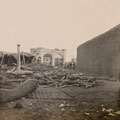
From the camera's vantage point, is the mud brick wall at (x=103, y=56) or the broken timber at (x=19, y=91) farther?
the mud brick wall at (x=103, y=56)

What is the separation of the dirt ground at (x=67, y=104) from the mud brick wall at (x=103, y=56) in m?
0.15

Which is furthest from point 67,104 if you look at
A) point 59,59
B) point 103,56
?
point 103,56

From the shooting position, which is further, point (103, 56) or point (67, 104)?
point (103, 56)

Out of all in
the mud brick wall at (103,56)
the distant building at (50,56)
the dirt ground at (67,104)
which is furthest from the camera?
the mud brick wall at (103,56)

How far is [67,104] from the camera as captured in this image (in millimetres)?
2318

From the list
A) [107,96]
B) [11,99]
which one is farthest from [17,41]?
[107,96]

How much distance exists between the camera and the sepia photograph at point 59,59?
7.34 feet

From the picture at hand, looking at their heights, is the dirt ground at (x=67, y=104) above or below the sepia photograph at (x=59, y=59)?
below

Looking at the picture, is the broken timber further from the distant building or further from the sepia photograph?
the distant building

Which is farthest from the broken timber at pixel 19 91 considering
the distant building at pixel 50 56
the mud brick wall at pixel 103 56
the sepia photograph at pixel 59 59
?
the mud brick wall at pixel 103 56

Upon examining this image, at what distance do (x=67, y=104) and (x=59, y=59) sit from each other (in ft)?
1.59

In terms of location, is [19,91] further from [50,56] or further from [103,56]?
[103,56]

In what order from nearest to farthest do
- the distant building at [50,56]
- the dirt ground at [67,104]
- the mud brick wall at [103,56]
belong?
the dirt ground at [67,104] < the distant building at [50,56] < the mud brick wall at [103,56]

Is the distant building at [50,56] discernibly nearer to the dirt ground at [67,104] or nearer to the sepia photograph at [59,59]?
the sepia photograph at [59,59]
